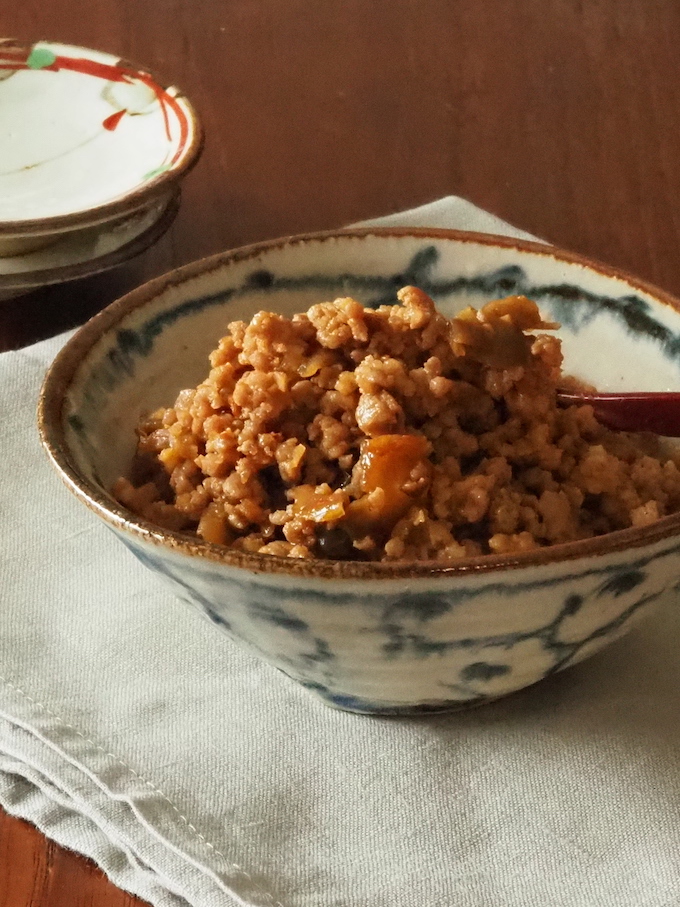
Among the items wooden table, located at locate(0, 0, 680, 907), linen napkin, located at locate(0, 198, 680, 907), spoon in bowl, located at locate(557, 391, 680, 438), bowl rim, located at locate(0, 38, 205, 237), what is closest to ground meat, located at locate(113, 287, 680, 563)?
spoon in bowl, located at locate(557, 391, 680, 438)

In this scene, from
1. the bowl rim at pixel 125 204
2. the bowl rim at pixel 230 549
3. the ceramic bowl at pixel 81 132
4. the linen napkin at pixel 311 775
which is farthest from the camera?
the ceramic bowl at pixel 81 132

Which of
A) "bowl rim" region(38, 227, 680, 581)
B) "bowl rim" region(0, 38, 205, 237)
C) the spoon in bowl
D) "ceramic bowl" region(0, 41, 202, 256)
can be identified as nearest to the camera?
"bowl rim" region(38, 227, 680, 581)

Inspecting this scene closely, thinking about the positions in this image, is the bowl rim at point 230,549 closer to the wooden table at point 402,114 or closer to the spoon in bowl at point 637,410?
the spoon in bowl at point 637,410

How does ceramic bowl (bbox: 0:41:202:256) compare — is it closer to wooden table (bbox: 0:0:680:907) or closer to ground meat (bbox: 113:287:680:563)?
wooden table (bbox: 0:0:680:907)

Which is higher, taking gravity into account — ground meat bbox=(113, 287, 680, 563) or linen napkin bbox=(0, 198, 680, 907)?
ground meat bbox=(113, 287, 680, 563)

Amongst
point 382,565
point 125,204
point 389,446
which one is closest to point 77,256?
point 125,204

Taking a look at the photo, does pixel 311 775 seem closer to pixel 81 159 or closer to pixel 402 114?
pixel 81 159

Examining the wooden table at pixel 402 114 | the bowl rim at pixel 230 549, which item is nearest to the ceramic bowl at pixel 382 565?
the bowl rim at pixel 230 549
